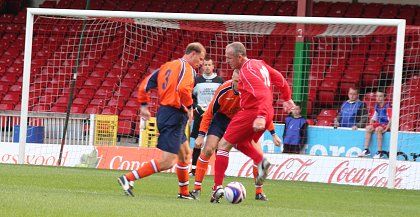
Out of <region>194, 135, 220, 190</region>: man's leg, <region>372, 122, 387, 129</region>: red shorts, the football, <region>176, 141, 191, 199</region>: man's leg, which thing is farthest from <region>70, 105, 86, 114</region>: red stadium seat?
the football

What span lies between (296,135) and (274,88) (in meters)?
2.74

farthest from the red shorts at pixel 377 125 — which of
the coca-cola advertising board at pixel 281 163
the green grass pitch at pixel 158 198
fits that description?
the green grass pitch at pixel 158 198

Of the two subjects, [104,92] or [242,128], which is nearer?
[242,128]

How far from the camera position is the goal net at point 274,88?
17109mm

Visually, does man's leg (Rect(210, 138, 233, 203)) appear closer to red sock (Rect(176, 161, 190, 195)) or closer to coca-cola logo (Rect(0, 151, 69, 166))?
red sock (Rect(176, 161, 190, 195))

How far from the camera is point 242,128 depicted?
1124 cm

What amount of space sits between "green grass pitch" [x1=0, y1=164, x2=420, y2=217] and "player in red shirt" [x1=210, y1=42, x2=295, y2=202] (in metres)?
0.46

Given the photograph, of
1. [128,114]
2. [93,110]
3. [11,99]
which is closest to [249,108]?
[128,114]

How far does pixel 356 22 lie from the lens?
16672mm

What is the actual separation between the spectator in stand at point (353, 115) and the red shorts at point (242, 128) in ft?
23.1

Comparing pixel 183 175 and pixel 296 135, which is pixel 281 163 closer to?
pixel 296 135

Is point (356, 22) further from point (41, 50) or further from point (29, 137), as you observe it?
point (41, 50)

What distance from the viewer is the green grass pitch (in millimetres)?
9086

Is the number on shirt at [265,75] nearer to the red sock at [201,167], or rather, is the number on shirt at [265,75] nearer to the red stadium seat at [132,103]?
the red sock at [201,167]
